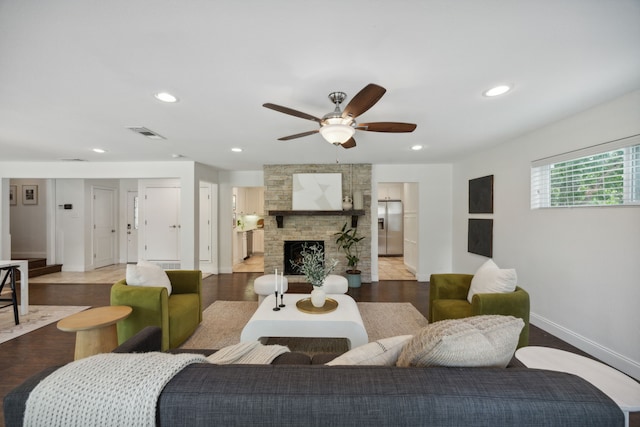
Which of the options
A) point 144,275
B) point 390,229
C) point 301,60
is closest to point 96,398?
point 301,60

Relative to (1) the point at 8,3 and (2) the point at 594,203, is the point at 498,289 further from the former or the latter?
(1) the point at 8,3

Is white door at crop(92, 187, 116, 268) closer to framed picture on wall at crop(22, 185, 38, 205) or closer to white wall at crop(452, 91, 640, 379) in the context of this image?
framed picture on wall at crop(22, 185, 38, 205)

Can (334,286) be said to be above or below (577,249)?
below

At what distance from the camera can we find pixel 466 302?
2.74 metres

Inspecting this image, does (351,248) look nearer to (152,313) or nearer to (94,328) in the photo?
(152,313)

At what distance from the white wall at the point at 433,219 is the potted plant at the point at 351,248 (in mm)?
381

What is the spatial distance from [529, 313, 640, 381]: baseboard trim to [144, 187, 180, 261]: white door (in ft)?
22.1

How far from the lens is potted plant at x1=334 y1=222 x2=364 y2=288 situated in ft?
16.5

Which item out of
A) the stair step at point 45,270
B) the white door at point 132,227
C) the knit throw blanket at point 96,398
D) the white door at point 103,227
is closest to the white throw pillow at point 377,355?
the knit throw blanket at point 96,398

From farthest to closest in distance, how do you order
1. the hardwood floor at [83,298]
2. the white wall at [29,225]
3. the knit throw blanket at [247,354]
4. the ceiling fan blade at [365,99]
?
1. the white wall at [29,225]
2. the hardwood floor at [83,298]
3. the ceiling fan blade at [365,99]
4. the knit throw blanket at [247,354]

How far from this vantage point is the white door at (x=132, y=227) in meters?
7.14

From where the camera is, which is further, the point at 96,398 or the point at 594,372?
the point at 594,372

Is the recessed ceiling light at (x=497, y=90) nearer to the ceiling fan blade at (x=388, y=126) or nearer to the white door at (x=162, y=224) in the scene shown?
the ceiling fan blade at (x=388, y=126)

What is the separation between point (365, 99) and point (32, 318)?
4.85m
